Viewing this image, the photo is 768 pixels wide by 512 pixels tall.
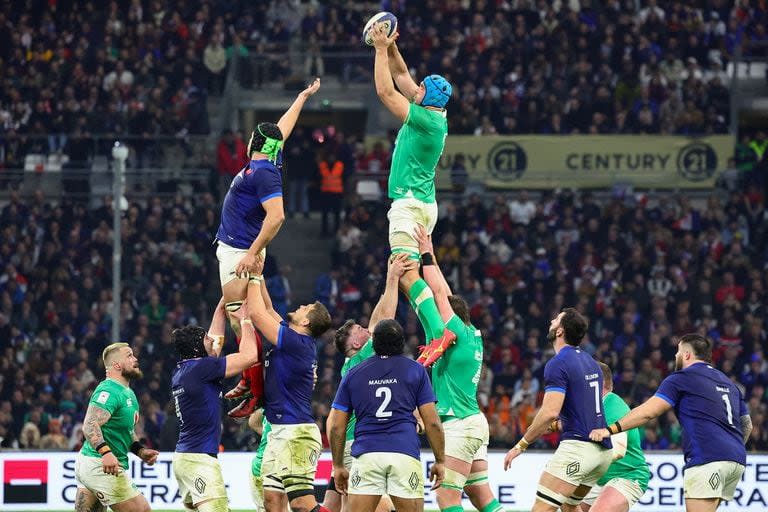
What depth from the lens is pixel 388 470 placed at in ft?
40.3

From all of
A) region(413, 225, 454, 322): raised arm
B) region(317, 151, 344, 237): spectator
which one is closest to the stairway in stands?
region(317, 151, 344, 237): spectator

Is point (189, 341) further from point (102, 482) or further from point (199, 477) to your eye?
point (102, 482)

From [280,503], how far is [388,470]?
1.49 meters

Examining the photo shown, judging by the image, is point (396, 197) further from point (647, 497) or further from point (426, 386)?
point (647, 497)

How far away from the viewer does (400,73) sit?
543 inches

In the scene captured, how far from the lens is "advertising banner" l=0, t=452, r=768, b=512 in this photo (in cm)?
2025

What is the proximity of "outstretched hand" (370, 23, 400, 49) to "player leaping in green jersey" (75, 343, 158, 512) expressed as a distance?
152 inches

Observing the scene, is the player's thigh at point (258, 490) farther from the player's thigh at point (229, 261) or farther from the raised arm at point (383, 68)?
the raised arm at point (383, 68)

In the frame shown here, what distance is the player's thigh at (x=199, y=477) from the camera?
44.1 ft

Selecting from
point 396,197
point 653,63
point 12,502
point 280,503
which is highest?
point 653,63

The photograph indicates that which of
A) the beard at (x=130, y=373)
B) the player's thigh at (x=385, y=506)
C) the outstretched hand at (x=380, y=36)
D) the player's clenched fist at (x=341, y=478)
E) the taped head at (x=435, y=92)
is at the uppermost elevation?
the outstretched hand at (x=380, y=36)

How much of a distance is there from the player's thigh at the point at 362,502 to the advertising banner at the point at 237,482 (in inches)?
312

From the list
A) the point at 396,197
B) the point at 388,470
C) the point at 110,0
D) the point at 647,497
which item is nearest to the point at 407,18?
the point at 110,0

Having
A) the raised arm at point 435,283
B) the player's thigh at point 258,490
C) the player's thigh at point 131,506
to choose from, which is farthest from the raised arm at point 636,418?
the player's thigh at point 131,506
